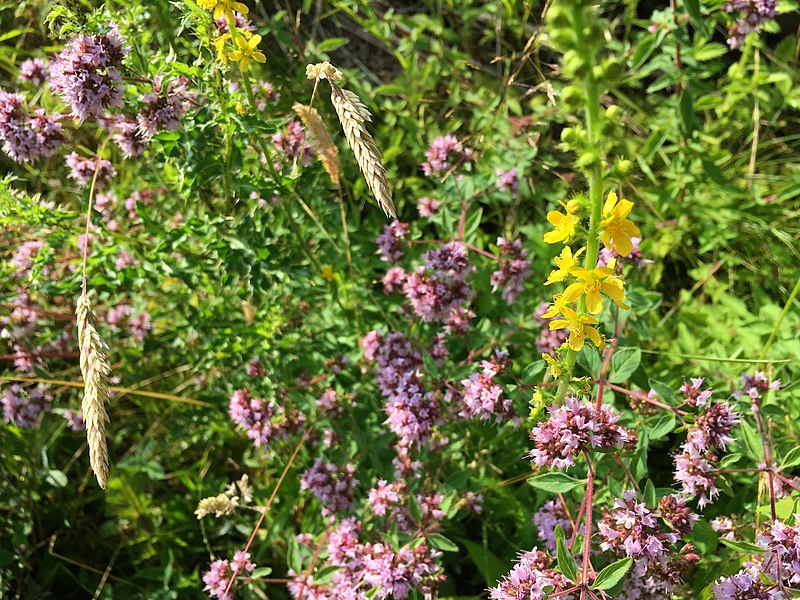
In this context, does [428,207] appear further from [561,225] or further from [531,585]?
[531,585]

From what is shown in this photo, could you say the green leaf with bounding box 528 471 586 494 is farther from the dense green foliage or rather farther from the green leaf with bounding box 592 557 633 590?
the green leaf with bounding box 592 557 633 590

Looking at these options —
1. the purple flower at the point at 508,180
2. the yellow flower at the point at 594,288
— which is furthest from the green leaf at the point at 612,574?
the purple flower at the point at 508,180

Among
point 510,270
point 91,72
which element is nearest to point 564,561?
point 510,270

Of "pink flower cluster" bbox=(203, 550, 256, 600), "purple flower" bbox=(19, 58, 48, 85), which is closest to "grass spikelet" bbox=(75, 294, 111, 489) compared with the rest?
"pink flower cluster" bbox=(203, 550, 256, 600)

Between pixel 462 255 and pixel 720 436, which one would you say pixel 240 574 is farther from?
pixel 720 436

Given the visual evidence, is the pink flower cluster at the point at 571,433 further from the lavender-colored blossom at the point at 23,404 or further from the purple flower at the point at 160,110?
the lavender-colored blossom at the point at 23,404
